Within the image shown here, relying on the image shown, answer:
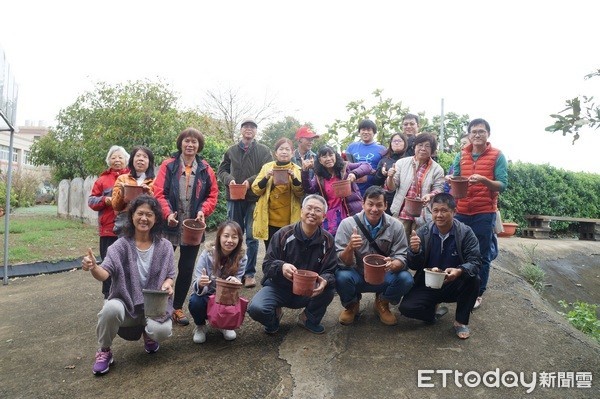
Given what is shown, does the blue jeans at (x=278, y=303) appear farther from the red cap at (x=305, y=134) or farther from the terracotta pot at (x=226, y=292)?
the red cap at (x=305, y=134)

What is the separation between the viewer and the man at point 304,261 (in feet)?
11.2

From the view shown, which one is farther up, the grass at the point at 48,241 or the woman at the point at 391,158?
the woman at the point at 391,158

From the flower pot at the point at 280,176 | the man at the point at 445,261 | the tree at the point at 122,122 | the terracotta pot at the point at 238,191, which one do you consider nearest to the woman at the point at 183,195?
the terracotta pot at the point at 238,191

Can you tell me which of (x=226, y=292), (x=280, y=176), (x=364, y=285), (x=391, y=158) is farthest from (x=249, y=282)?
(x=391, y=158)

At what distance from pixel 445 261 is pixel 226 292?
1.88m

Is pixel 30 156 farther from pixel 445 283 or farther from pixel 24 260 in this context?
pixel 445 283

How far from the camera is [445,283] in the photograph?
345cm

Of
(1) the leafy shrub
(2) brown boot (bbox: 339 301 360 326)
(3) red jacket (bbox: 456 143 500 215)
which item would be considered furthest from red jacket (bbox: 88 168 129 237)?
(1) the leafy shrub

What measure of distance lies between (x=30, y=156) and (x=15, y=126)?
47.9 ft

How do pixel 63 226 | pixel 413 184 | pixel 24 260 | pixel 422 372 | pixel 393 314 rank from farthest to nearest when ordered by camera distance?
pixel 63 226
pixel 24 260
pixel 413 184
pixel 393 314
pixel 422 372

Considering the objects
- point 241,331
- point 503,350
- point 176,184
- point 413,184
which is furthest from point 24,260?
point 503,350

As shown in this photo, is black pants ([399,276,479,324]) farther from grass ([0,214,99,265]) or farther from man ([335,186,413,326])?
grass ([0,214,99,265])

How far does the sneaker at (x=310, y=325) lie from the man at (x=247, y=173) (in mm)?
1135

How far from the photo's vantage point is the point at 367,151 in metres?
4.69
